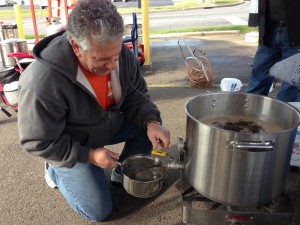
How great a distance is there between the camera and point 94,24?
148 cm

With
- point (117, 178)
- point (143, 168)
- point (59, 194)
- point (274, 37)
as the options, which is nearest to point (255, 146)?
point (143, 168)

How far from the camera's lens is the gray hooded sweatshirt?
5.63ft

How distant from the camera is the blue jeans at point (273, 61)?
2963mm

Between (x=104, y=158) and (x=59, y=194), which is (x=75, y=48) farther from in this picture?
(x=59, y=194)

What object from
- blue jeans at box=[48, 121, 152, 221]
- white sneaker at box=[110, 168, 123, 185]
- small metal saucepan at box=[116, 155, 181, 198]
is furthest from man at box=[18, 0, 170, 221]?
white sneaker at box=[110, 168, 123, 185]

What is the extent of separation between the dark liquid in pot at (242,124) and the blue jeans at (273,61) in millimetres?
1199

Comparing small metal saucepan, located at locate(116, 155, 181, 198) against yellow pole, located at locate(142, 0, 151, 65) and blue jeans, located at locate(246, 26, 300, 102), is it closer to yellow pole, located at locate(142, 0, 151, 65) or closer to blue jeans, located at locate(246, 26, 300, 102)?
blue jeans, located at locate(246, 26, 300, 102)

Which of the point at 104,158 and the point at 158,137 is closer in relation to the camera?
the point at 104,158

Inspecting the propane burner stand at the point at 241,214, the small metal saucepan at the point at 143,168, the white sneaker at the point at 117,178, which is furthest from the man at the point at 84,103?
the propane burner stand at the point at 241,214

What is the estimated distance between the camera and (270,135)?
1.37 metres

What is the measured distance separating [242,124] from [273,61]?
169cm

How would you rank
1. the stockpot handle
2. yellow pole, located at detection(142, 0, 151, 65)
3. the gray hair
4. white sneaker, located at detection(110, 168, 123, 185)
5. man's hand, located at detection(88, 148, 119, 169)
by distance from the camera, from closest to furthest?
the stockpot handle
the gray hair
man's hand, located at detection(88, 148, 119, 169)
white sneaker, located at detection(110, 168, 123, 185)
yellow pole, located at detection(142, 0, 151, 65)

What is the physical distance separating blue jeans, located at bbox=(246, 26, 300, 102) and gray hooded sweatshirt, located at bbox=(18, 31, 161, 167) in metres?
1.80

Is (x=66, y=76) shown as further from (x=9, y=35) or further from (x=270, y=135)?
(x=9, y=35)
